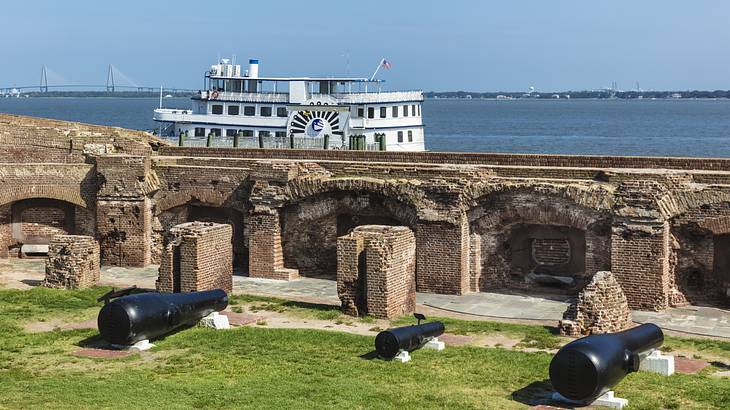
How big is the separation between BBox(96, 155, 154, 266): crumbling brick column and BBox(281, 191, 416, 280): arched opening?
3.49 meters

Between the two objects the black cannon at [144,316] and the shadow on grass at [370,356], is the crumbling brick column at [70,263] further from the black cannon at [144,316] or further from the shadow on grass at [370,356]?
the shadow on grass at [370,356]

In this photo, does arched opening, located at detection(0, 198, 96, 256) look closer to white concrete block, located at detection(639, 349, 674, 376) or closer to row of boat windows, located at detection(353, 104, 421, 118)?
white concrete block, located at detection(639, 349, 674, 376)

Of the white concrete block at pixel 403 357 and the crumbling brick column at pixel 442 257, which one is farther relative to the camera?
the crumbling brick column at pixel 442 257

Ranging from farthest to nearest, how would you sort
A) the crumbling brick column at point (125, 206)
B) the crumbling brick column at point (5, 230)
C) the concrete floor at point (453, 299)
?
the crumbling brick column at point (5, 230), the crumbling brick column at point (125, 206), the concrete floor at point (453, 299)

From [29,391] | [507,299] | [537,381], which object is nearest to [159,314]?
[29,391]

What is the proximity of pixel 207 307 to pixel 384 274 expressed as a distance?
10.2ft

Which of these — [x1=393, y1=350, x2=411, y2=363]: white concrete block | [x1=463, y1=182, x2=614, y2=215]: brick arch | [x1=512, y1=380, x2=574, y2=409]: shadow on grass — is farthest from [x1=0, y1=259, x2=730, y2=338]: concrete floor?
[x1=512, y1=380, x2=574, y2=409]: shadow on grass

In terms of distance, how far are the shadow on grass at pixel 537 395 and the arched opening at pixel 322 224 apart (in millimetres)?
9444

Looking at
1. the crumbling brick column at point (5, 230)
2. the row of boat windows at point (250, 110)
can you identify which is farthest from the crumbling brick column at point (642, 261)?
the row of boat windows at point (250, 110)

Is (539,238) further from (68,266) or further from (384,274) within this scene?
(68,266)

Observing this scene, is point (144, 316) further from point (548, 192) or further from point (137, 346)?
point (548, 192)

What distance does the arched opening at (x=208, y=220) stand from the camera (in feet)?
85.0

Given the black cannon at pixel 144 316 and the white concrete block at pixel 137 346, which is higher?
the black cannon at pixel 144 316

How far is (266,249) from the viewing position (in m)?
24.7
